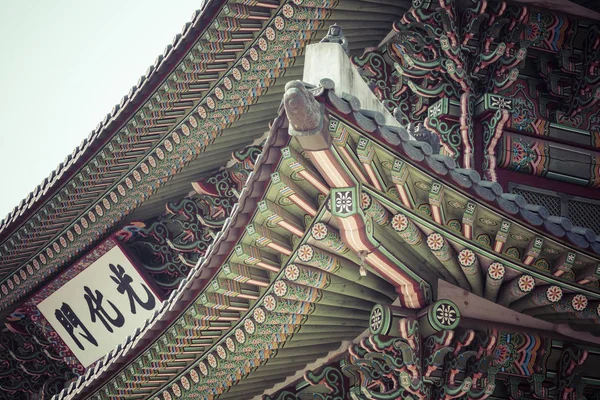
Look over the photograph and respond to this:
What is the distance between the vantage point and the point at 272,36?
400 inches

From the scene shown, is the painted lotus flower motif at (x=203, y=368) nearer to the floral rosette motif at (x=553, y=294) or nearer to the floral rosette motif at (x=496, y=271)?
the floral rosette motif at (x=496, y=271)

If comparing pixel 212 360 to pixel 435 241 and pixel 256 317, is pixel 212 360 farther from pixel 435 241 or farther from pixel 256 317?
pixel 435 241

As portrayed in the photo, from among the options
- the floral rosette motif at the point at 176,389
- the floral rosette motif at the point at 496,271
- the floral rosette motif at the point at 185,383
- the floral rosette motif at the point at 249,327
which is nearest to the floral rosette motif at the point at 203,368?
the floral rosette motif at the point at 185,383

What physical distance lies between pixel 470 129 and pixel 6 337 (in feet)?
29.9

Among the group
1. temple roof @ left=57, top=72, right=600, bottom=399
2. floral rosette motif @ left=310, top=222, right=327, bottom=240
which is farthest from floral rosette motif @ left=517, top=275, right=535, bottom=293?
floral rosette motif @ left=310, top=222, right=327, bottom=240

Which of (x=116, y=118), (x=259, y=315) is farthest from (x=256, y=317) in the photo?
(x=116, y=118)

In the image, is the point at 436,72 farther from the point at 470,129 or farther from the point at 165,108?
the point at 165,108

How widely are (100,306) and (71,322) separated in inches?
33.7

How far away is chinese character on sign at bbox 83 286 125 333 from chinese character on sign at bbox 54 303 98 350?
1.01 ft

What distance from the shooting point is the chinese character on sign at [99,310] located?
13.6 metres

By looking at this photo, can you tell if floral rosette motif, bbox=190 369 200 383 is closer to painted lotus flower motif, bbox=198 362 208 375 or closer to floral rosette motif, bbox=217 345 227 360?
painted lotus flower motif, bbox=198 362 208 375

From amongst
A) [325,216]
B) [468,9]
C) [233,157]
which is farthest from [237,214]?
[233,157]

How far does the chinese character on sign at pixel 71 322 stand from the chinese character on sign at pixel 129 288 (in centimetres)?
112

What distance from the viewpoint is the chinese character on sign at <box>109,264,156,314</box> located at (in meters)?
13.1
